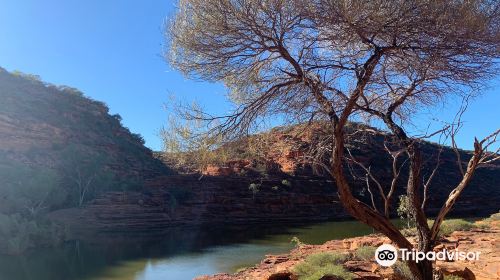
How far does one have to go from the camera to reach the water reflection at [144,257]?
1262 centimetres

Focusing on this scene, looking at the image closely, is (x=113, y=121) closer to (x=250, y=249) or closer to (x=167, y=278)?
(x=250, y=249)

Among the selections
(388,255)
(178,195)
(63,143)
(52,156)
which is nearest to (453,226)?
(388,255)

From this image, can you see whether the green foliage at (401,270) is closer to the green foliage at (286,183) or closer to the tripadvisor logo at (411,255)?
the tripadvisor logo at (411,255)

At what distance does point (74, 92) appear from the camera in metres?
41.7

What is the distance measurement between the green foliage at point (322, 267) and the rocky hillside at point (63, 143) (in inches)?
847

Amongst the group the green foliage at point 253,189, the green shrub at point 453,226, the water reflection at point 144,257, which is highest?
the green foliage at point 253,189

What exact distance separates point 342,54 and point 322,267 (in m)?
3.59

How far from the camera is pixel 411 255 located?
360 centimetres

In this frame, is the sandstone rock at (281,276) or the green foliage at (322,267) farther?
the sandstone rock at (281,276)

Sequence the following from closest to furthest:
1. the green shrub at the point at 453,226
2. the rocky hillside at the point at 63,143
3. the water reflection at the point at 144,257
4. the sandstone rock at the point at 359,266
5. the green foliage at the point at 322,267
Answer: the green foliage at the point at 322,267, the sandstone rock at the point at 359,266, the green shrub at the point at 453,226, the water reflection at the point at 144,257, the rocky hillside at the point at 63,143

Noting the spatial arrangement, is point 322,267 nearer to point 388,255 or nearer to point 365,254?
point 365,254

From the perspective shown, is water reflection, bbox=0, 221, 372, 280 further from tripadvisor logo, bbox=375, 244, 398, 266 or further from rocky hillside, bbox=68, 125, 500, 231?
tripadvisor logo, bbox=375, 244, 398, 266

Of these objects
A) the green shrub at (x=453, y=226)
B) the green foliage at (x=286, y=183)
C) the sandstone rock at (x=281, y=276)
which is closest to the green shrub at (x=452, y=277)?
the sandstone rock at (x=281, y=276)

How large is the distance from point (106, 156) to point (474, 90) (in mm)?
33941
